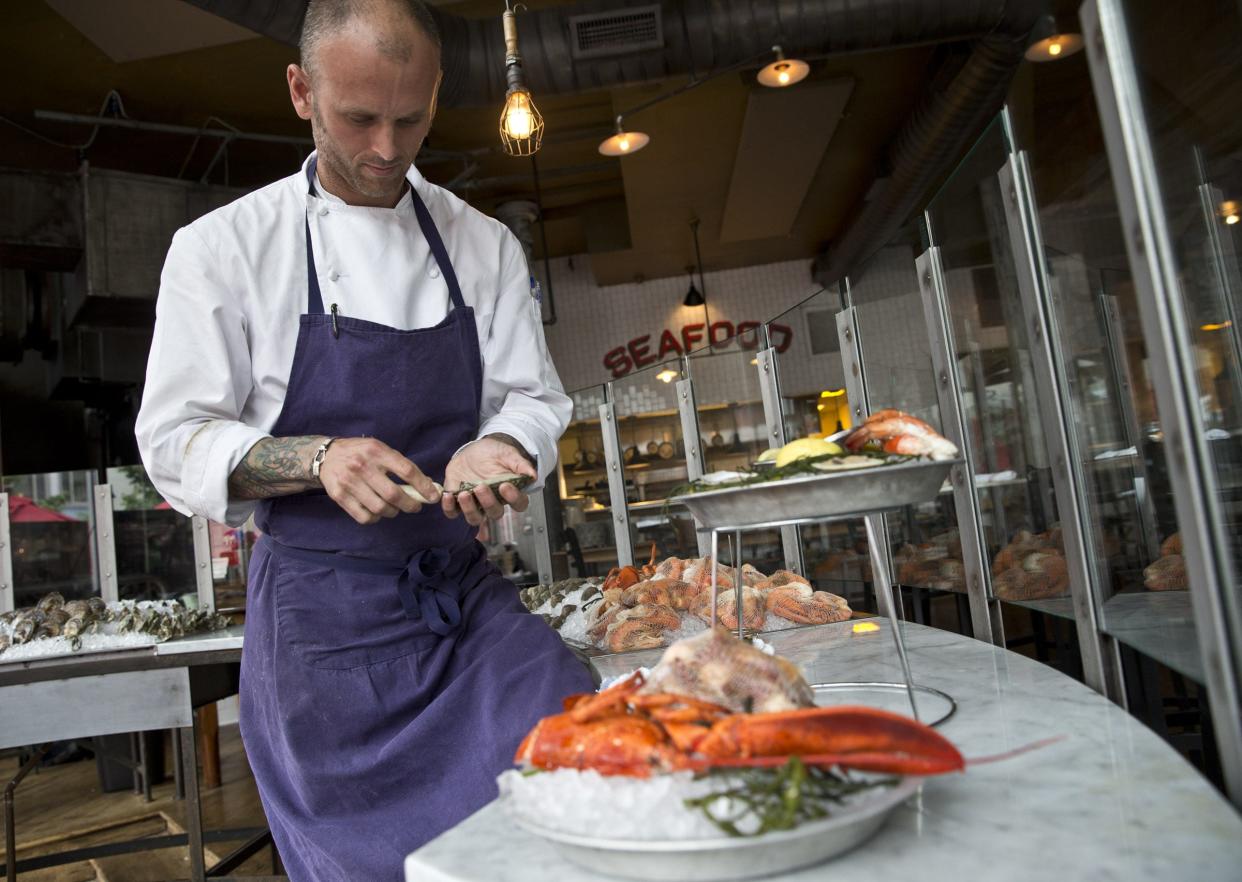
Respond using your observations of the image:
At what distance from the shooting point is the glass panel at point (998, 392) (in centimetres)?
168

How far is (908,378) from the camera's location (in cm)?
259

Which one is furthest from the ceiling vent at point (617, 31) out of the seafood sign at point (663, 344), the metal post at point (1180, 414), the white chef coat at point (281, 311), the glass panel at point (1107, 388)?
the seafood sign at point (663, 344)

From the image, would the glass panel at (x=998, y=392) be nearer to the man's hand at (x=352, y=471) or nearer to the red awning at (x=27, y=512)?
the man's hand at (x=352, y=471)

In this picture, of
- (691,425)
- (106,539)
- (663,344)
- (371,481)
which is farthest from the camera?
(663,344)

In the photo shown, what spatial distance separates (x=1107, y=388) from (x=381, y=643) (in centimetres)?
157

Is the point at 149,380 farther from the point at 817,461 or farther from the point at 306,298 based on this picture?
the point at 817,461

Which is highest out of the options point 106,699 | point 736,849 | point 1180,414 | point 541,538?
point 1180,414

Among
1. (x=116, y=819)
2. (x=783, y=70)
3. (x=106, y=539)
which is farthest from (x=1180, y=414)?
(x=106, y=539)

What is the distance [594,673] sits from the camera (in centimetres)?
167

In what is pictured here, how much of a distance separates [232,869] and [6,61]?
5.22 meters

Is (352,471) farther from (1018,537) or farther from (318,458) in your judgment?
(1018,537)

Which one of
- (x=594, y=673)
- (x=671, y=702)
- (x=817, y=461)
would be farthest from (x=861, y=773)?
(x=594, y=673)

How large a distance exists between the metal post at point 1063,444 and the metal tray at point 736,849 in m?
0.77

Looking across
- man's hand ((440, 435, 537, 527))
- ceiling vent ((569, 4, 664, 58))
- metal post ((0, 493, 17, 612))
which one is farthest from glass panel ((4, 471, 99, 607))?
man's hand ((440, 435, 537, 527))
